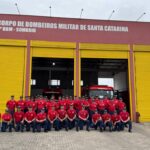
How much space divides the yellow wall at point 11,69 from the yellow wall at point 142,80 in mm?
8024

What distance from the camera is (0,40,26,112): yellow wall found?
1919 centimetres

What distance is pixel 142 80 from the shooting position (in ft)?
67.7

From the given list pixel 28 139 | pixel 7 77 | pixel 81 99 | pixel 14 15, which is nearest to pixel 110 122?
pixel 81 99

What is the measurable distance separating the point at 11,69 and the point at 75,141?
8.84 meters

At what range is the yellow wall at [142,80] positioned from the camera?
20219mm

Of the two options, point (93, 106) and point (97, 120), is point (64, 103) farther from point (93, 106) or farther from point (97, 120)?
point (97, 120)

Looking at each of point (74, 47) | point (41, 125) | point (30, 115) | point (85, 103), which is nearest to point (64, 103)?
point (85, 103)

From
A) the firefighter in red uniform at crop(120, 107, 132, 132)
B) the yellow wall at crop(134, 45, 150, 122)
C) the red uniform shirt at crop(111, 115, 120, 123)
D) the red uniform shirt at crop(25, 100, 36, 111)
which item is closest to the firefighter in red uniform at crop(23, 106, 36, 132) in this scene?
the red uniform shirt at crop(25, 100, 36, 111)

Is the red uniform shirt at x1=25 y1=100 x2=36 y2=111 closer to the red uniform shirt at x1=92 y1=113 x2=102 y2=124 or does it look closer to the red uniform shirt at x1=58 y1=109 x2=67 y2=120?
the red uniform shirt at x1=58 y1=109 x2=67 y2=120

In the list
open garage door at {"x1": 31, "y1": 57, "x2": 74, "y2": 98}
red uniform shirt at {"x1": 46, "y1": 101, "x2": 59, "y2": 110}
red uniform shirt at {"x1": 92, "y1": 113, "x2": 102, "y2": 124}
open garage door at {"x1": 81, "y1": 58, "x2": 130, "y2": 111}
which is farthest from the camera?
open garage door at {"x1": 31, "y1": 57, "x2": 74, "y2": 98}

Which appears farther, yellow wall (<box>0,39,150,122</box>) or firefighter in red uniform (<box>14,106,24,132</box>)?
yellow wall (<box>0,39,150,122</box>)

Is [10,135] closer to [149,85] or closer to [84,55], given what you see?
[84,55]

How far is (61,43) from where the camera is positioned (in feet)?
67.0

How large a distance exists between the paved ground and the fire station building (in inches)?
219
